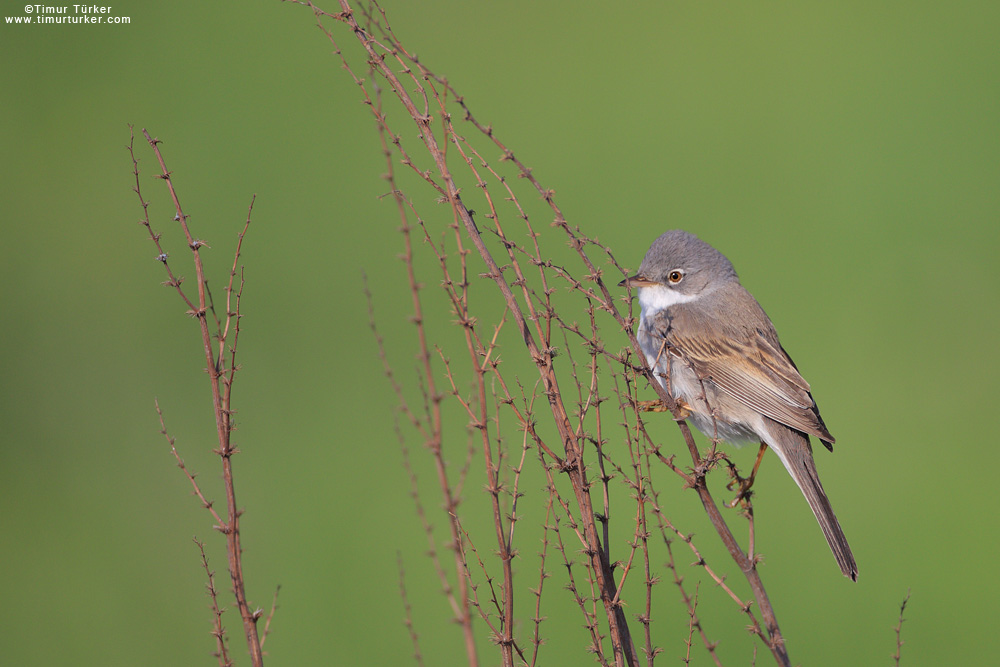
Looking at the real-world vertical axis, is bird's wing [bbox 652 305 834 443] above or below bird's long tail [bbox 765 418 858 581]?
above

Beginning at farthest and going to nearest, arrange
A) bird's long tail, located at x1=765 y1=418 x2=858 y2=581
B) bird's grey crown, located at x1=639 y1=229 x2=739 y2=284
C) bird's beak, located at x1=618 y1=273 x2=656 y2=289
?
bird's beak, located at x1=618 y1=273 x2=656 y2=289, bird's grey crown, located at x1=639 y1=229 x2=739 y2=284, bird's long tail, located at x1=765 y1=418 x2=858 y2=581

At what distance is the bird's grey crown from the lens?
5.62m

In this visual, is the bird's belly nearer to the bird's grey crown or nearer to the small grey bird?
the small grey bird

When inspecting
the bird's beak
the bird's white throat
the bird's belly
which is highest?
the bird's beak

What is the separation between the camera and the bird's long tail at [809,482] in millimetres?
4566

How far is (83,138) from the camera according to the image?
1527 centimetres

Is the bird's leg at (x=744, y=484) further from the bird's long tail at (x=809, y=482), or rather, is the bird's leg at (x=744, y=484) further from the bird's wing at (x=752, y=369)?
the bird's wing at (x=752, y=369)

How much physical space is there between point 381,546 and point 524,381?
98.6 inches

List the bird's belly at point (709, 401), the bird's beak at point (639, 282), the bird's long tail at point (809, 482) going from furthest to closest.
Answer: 1. the bird's beak at point (639, 282)
2. the bird's belly at point (709, 401)
3. the bird's long tail at point (809, 482)

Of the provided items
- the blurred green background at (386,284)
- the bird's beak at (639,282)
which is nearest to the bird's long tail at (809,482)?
the bird's beak at (639,282)

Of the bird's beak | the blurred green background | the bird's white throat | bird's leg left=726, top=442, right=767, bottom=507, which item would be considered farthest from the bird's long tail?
the blurred green background

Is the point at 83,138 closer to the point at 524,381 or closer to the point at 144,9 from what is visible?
the point at 144,9

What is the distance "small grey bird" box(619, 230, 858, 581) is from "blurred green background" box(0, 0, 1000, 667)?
12.1 feet

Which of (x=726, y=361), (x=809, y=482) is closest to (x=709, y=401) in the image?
(x=726, y=361)
